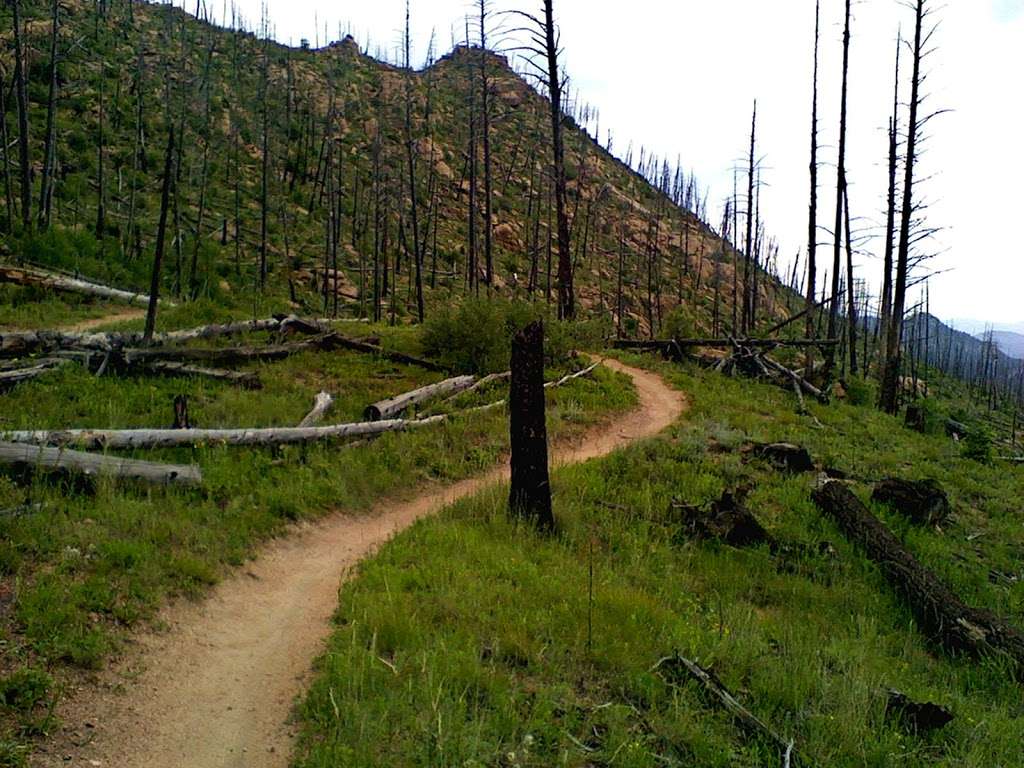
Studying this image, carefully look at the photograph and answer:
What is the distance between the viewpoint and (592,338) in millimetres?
17484

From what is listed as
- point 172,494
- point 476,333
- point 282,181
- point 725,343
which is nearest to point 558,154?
point 476,333

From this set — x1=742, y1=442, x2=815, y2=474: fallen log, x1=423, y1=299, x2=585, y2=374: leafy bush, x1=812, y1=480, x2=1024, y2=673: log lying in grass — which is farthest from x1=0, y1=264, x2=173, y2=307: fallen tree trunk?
x1=812, y1=480, x2=1024, y2=673: log lying in grass

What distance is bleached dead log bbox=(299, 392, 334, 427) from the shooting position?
30.3ft

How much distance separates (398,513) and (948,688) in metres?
5.54

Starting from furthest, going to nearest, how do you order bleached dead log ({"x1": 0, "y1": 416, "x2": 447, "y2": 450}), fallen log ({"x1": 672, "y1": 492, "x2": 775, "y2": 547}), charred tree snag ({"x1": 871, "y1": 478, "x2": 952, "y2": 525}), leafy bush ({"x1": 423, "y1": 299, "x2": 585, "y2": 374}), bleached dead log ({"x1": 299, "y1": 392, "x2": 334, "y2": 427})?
leafy bush ({"x1": 423, "y1": 299, "x2": 585, "y2": 374})
bleached dead log ({"x1": 299, "y1": 392, "x2": 334, "y2": 427})
charred tree snag ({"x1": 871, "y1": 478, "x2": 952, "y2": 525})
fallen log ({"x1": 672, "y1": 492, "x2": 775, "y2": 547})
bleached dead log ({"x1": 0, "y1": 416, "x2": 447, "y2": 450})

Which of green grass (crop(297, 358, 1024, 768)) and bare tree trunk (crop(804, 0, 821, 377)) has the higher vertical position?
bare tree trunk (crop(804, 0, 821, 377))

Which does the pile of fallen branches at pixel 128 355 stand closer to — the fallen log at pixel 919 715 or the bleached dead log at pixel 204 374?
the bleached dead log at pixel 204 374

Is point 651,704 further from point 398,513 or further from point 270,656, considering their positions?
point 398,513

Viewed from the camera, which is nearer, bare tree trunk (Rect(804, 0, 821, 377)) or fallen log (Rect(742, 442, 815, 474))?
fallen log (Rect(742, 442, 815, 474))

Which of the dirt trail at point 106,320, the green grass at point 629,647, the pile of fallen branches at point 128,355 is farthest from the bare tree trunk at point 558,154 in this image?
the dirt trail at point 106,320

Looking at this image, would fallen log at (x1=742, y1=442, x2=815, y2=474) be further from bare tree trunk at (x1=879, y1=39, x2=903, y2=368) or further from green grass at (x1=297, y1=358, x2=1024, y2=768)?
bare tree trunk at (x1=879, y1=39, x2=903, y2=368)

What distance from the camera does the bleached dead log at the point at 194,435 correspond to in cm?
650

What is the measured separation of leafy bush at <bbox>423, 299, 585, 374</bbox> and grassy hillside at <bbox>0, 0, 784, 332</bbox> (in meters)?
2.24

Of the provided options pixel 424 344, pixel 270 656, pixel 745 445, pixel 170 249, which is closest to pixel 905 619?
pixel 745 445
